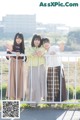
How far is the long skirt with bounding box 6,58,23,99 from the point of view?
278 inches

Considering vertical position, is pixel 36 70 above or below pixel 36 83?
above

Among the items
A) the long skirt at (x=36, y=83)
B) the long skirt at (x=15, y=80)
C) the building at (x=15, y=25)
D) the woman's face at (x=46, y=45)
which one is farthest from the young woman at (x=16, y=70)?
the building at (x=15, y=25)

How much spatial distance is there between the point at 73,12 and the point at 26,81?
8.59 meters

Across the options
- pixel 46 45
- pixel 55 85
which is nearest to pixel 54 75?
pixel 55 85

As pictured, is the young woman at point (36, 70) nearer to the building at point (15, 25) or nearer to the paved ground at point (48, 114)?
the paved ground at point (48, 114)

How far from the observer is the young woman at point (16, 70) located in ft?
23.1

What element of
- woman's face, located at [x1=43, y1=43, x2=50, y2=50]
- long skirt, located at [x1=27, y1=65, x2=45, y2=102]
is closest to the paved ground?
long skirt, located at [x1=27, y1=65, x2=45, y2=102]

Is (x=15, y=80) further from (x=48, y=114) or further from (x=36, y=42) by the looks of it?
(x=48, y=114)

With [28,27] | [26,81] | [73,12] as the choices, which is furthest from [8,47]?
[73,12]

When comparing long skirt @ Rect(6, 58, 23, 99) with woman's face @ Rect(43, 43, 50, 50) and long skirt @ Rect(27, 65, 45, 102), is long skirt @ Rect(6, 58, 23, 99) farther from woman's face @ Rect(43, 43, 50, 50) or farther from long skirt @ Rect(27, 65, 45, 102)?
woman's face @ Rect(43, 43, 50, 50)

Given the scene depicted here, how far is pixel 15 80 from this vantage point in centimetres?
714

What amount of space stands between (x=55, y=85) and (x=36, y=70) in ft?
1.29

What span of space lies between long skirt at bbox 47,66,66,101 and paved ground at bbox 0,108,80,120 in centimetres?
25

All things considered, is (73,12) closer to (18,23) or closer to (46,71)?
(18,23)
